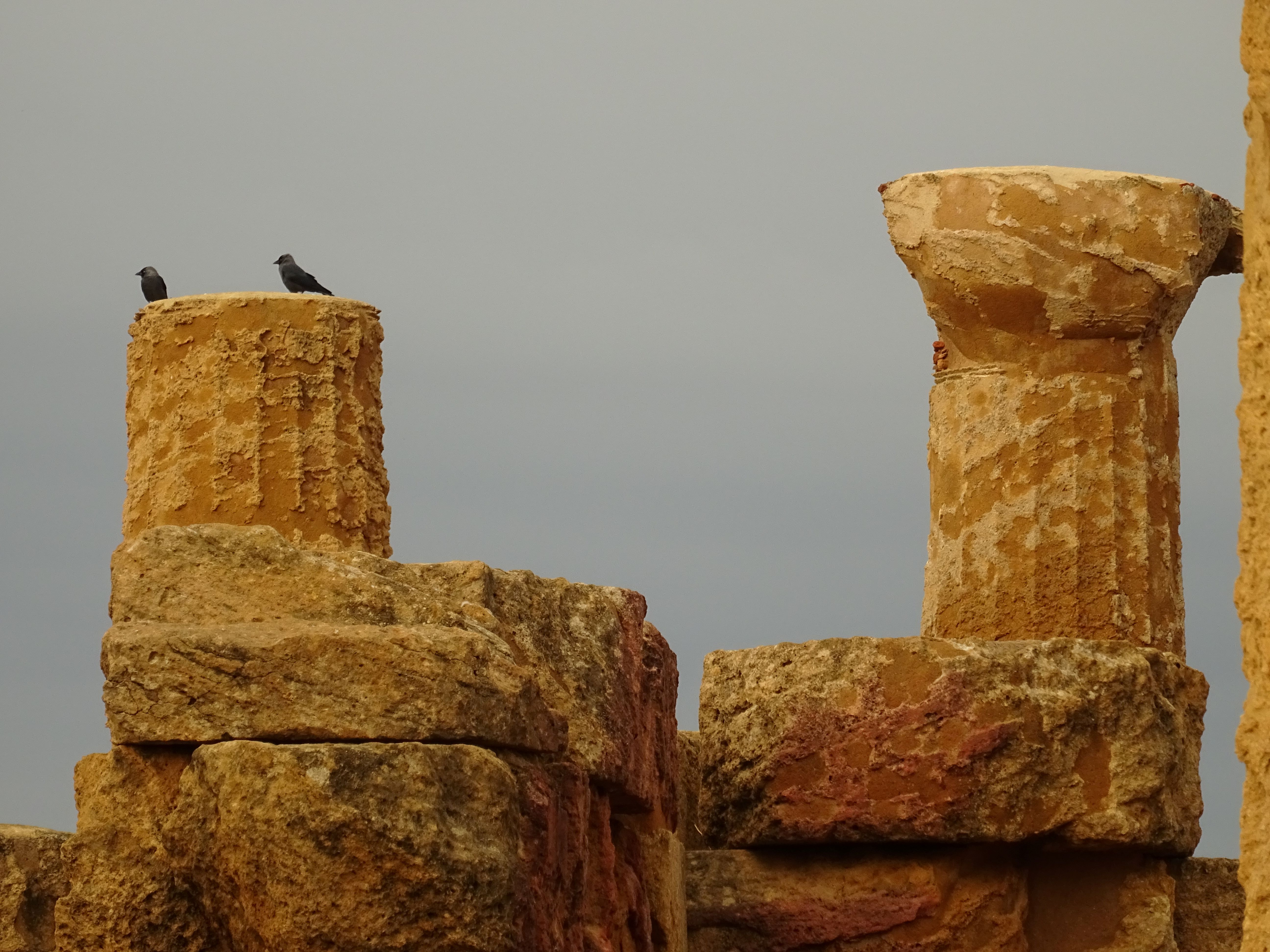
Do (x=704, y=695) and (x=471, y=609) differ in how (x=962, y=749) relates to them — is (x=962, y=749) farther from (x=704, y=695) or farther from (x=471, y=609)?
(x=471, y=609)

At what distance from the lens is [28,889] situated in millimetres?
8125

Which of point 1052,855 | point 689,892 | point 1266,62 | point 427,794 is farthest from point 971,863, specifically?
point 1266,62

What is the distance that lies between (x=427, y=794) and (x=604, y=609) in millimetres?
1405

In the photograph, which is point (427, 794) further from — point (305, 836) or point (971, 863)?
point (971, 863)

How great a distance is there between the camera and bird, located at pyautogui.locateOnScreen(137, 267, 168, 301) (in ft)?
31.3

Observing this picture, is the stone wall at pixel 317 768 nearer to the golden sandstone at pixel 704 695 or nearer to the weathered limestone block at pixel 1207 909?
the golden sandstone at pixel 704 695

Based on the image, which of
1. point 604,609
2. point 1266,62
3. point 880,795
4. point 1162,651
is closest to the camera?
point 1266,62

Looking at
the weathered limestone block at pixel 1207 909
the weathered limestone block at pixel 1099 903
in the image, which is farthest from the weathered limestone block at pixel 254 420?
the weathered limestone block at pixel 1207 909

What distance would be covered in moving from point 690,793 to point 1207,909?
5.65 feet

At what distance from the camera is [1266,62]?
140 inches

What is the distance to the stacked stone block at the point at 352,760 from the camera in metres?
4.92

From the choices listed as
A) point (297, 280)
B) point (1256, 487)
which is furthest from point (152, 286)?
point (1256, 487)

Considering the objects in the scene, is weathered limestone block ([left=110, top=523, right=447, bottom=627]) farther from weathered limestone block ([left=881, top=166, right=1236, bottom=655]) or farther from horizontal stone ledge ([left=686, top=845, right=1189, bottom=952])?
weathered limestone block ([left=881, top=166, right=1236, bottom=655])

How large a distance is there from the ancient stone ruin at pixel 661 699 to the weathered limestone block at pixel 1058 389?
0.01 meters
